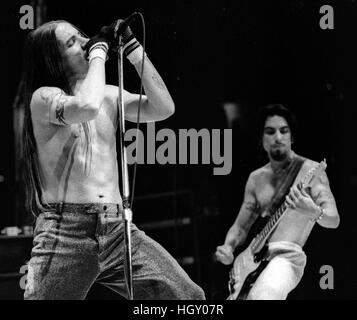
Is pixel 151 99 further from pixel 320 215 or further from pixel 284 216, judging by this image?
pixel 320 215

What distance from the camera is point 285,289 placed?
3.51 meters

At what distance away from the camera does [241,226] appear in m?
3.60

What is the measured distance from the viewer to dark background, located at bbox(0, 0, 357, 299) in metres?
3.53

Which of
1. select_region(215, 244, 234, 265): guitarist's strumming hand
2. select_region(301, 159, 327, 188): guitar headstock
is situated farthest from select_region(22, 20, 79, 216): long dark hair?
select_region(301, 159, 327, 188): guitar headstock

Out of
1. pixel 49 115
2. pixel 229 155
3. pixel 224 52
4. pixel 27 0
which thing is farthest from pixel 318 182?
pixel 27 0

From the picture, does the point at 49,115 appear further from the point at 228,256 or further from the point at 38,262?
the point at 228,256

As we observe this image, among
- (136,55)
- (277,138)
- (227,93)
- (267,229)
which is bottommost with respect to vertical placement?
(267,229)

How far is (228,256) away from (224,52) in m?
1.21

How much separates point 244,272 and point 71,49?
1634 millimetres

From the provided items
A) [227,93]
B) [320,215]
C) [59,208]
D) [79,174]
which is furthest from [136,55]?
[320,215]

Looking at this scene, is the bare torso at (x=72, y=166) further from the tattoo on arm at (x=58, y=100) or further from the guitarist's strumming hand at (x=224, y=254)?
the guitarist's strumming hand at (x=224, y=254)

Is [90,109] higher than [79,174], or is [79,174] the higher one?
[90,109]

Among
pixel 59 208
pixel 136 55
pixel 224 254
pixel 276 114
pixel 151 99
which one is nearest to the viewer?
pixel 59 208

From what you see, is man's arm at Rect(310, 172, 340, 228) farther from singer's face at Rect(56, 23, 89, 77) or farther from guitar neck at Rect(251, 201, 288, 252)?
singer's face at Rect(56, 23, 89, 77)
